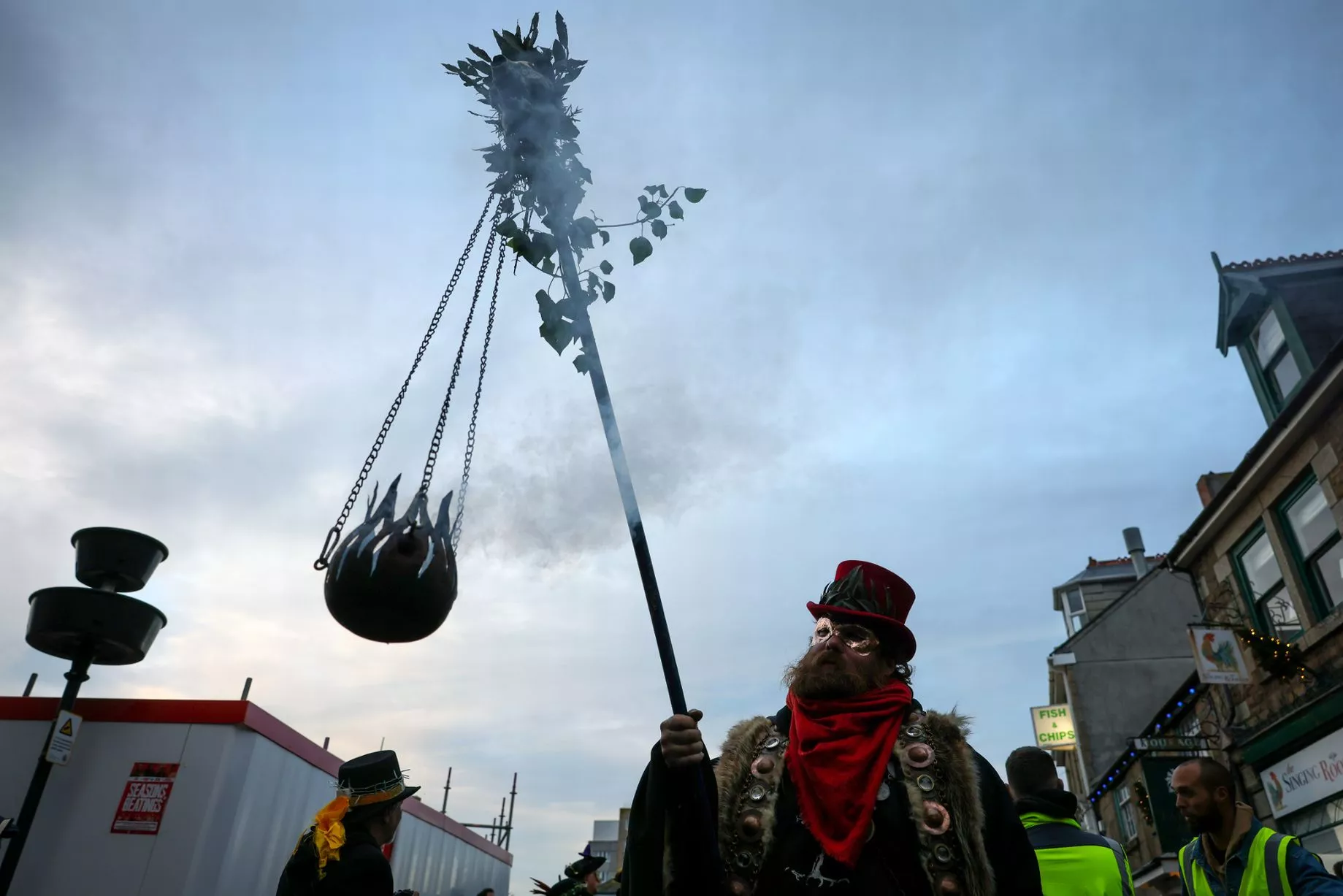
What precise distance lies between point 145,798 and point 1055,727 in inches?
890

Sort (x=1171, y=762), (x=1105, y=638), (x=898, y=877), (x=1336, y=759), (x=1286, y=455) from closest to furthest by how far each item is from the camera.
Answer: (x=898, y=877) → (x=1336, y=759) → (x=1286, y=455) → (x=1171, y=762) → (x=1105, y=638)

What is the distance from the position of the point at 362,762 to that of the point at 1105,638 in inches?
950

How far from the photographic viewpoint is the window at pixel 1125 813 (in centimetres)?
1819

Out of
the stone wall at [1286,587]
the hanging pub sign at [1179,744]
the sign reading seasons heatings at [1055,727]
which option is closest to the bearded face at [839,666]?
the stone wall at [1286,587]

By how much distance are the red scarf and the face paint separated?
0.14 meters

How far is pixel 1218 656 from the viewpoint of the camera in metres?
11.0

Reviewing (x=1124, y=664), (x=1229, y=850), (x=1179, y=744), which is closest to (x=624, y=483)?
(x=1229, y=850)

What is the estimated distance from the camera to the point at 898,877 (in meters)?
2.14

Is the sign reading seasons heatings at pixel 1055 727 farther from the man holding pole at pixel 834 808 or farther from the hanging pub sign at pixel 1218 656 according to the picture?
the man holding pole at pixel 834 808

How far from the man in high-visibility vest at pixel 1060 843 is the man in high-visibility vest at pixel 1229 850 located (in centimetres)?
34

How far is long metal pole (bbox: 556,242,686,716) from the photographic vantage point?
211 cm

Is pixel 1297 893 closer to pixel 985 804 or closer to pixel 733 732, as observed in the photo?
pixel 985 804

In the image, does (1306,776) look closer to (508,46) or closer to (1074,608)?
(508,46)

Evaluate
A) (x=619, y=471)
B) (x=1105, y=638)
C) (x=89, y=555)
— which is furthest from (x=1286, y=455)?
(x=1105, y=638)
